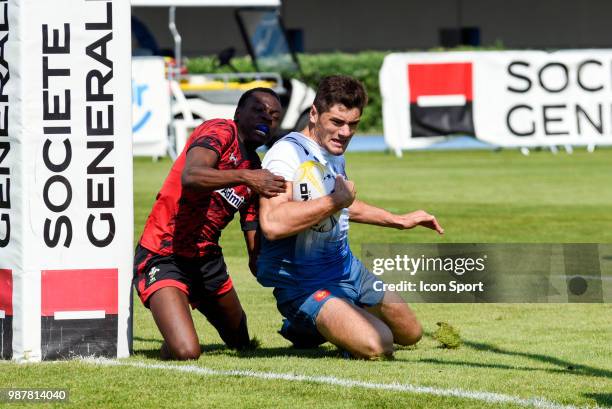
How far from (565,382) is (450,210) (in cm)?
1033

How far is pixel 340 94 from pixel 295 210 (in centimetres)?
69

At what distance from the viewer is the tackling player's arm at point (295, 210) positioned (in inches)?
289

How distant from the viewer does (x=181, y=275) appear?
8250 mm

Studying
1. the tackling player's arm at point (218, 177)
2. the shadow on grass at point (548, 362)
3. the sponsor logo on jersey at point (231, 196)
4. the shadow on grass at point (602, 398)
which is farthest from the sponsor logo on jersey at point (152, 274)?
the shadow on grass at point (602, 398)

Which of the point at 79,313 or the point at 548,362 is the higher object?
the point at 79,313

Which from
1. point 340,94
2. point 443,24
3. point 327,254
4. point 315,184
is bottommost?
Answer: point 327,254

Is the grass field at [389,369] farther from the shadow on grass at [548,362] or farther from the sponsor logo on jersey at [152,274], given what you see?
the sponsor logo on jersey at [152,274]

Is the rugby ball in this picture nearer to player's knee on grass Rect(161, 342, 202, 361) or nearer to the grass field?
the grass field

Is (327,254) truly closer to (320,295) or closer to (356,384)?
(320,295)

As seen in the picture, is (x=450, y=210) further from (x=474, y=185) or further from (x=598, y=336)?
(x=598, y=336)

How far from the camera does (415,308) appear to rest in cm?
1035

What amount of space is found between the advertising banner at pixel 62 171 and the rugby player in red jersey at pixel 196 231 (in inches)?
16.4

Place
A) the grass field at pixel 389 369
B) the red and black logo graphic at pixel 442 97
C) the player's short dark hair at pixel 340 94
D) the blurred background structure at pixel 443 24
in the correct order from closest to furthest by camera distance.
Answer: the grass field at pixel 389 369, the player's short dark hair at pixel 340 94, the red and black logo graphic at pixel 442 97, the blurred background structure at pixel 443 24

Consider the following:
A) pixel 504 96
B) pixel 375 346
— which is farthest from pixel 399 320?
pixel 504 96
